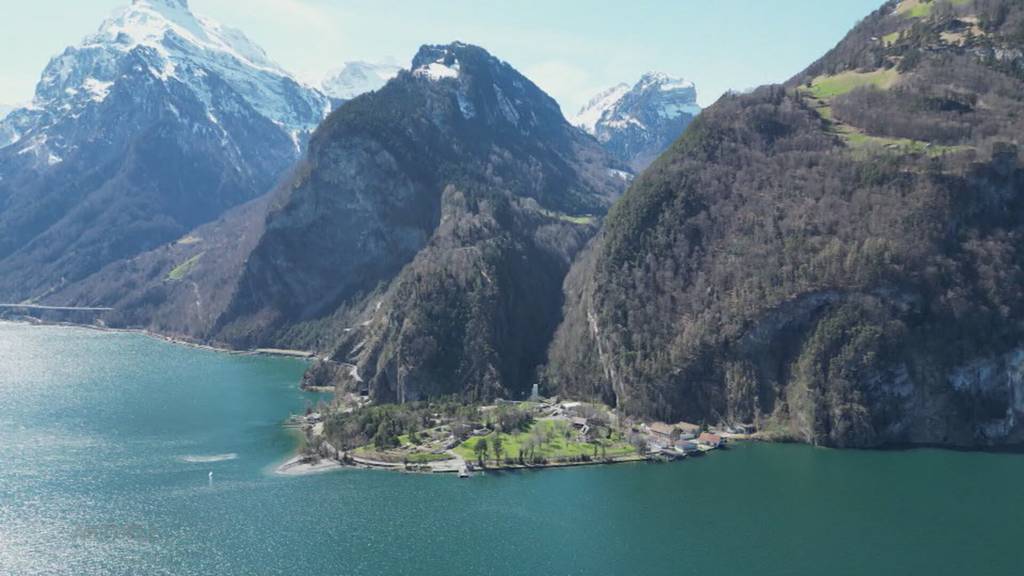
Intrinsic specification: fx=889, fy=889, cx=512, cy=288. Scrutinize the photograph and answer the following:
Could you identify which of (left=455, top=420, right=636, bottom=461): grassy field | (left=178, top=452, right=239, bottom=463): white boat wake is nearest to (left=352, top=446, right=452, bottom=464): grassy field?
(left=455, top=420, right=636, bottom=461): grassy field

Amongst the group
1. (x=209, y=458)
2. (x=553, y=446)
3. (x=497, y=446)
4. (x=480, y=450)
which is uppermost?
(x=497, y=446)

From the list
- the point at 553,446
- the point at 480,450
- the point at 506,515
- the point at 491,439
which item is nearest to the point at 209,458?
the point at 480,450

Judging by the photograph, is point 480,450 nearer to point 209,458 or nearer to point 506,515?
point 506,515

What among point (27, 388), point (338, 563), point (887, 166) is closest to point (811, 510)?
point (338, 563)

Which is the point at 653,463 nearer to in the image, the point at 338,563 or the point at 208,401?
the point at 338,563

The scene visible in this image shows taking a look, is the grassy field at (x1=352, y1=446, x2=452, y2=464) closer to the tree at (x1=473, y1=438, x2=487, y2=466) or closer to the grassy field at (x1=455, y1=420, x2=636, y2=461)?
the grassy field at (x1=455, y1=420, x2=636, y2=461)
